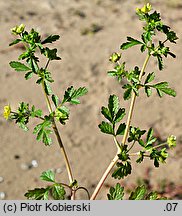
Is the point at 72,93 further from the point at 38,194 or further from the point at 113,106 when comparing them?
the point at 38,194

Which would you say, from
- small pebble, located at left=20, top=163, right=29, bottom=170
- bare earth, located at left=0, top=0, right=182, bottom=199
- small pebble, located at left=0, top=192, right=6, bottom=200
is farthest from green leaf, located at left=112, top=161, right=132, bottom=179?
small pebble, located at left=20, top=163, right=29, bottom=170

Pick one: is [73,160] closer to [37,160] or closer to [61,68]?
[37,160]

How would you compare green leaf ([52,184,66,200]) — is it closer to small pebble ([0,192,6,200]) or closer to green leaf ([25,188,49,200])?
green leaf ([25,188,49,200])

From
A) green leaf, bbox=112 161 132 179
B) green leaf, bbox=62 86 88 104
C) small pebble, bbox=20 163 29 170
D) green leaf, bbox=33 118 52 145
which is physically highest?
green leaf, bbox=62 86 88 104

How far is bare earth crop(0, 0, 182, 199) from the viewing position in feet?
11.4

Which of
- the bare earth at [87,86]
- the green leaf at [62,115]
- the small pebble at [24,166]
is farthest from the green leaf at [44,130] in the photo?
the small pebble at [24,166]

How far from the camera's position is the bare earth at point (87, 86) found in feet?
11.4

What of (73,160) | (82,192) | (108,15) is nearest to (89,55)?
(108,15)

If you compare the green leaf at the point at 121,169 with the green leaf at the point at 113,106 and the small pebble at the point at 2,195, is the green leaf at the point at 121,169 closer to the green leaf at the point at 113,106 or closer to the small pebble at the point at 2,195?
the green leaf at the point at 113,106

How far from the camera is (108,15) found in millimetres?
4930

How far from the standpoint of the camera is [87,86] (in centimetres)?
410

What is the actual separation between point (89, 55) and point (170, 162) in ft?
4.37

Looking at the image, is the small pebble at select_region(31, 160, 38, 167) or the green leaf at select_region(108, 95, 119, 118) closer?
the green leaf at select_region(108, 95, 119, 118)

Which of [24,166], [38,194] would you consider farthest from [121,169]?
[24,166]
